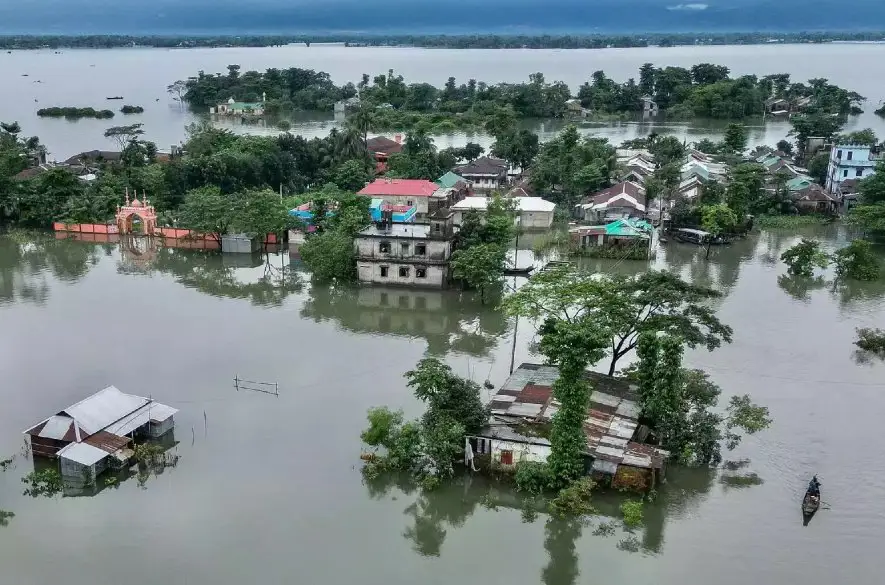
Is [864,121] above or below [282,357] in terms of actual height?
above

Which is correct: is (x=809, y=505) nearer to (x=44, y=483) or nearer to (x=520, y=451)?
(x=520, y=451)

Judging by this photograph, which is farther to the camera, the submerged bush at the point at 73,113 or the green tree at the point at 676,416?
the submerged bush at the point at 73,113

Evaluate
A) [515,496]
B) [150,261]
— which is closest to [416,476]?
[515,496]

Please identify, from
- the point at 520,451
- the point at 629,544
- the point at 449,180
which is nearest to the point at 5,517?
the point at 520,451

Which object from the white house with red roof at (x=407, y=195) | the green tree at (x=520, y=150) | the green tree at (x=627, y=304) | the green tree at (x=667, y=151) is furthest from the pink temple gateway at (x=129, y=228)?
the green tree at (x=667, y=151)

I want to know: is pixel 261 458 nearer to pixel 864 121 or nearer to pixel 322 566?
pixel 322 566

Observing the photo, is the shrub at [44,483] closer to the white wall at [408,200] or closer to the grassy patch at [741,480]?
the grassy patch at [741,480]
